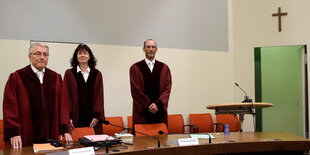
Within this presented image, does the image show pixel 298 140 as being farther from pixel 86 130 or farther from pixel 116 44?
pixel 116 44

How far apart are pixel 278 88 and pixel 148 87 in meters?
3.56

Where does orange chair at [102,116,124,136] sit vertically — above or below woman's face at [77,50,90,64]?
below

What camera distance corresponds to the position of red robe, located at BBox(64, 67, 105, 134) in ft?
15.2

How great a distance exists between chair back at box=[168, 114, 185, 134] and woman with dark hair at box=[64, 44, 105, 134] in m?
1.62

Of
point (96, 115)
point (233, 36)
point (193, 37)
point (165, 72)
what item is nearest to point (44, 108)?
point (96, 115)

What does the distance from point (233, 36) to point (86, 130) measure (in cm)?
404

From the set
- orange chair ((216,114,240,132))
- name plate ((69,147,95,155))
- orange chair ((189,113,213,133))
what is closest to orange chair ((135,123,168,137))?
name plate ((69,147,95,155))

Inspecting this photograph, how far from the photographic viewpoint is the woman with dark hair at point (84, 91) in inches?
182

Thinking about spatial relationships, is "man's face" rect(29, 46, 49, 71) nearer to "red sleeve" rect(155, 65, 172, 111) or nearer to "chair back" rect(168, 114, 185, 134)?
"red sleeve" rect(155, 65, 172, 111)

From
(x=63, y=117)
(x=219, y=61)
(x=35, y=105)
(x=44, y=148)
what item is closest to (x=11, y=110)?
(x=35, y=105)

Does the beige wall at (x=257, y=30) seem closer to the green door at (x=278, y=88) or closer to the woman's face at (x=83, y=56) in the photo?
the green door at (x=278, y=88)

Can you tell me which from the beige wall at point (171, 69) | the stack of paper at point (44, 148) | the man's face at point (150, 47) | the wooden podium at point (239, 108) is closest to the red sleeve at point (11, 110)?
the stack of paper at point (44, 148)

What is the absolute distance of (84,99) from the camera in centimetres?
470

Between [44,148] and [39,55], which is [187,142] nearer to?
[44,148]
